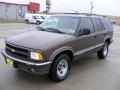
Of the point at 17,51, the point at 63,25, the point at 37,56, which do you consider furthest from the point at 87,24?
the point at 17,51

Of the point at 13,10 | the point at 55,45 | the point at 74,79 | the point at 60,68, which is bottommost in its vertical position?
the point at 74,79

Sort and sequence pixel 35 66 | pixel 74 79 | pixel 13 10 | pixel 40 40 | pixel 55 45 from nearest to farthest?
pixel 35 66 → pixel 55 45 → pixel 40 40 → pixel 74 79 → pixel 13 10

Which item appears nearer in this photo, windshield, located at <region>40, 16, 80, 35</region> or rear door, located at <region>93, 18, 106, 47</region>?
windshield, located at <region>40, 16, 80, 35</region>

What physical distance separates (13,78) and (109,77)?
2.70 m

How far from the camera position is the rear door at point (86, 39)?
5327 mm

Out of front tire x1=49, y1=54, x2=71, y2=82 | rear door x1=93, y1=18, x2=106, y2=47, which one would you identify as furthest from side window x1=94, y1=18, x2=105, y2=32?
front tire x1=49, y1=54, x2=71, y2=82

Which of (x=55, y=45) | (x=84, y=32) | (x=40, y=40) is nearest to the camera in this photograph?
(x=55, y=45)

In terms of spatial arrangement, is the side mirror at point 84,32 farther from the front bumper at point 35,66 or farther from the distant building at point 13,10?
the distant building at point 13,10

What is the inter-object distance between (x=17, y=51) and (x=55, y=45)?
3.11 ft

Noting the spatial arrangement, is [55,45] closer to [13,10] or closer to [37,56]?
[37,56]

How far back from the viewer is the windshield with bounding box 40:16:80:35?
5.29 m

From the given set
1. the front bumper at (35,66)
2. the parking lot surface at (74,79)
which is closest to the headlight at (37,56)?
the front bumper at (35,66)

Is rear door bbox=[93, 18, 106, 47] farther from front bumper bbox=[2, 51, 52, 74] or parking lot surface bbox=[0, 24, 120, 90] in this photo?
front bumper bbox=[2, 51, 52, 74]

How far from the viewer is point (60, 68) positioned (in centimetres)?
486
